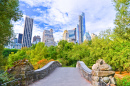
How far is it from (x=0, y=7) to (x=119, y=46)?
16.2 metres

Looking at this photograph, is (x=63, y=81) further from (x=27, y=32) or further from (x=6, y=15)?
(x=27, y=32)

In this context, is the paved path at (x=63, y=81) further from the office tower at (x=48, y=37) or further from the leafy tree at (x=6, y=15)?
the office tower at (x=48, y=37)

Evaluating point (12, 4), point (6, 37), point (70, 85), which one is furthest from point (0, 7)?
point (70, 85)

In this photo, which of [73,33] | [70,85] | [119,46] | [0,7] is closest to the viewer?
[0,7]

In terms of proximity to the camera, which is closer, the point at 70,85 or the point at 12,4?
the point at 12,4

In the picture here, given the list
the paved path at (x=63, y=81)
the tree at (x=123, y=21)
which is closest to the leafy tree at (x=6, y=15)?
the paved path at (x=63, y=81)

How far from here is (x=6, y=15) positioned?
14.6 feet

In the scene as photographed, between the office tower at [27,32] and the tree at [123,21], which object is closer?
the tree at [123,21]

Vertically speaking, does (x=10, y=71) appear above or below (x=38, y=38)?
below

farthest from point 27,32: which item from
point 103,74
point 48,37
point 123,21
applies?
point 103,74

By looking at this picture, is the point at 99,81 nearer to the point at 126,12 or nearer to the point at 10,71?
the point at 10,71

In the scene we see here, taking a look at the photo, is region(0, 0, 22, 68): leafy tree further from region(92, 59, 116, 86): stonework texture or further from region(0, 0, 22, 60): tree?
region(92, 59, 116, 86): stonework texture

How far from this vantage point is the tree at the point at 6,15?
13.7ft

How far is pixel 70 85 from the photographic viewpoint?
5.05 meters
